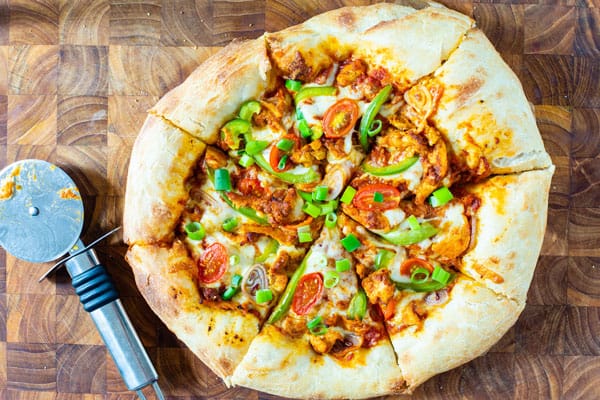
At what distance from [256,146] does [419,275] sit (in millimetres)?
1266

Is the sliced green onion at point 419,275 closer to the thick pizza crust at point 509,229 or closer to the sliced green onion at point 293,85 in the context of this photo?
the thick pizza crust at point 509,229

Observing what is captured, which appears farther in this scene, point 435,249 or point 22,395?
point 22,395

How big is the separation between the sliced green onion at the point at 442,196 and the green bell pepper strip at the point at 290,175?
0.74 m

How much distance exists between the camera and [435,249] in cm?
380

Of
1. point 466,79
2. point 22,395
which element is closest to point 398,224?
point 466,79

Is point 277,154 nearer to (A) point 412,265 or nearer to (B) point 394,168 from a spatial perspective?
(B) point 394,168

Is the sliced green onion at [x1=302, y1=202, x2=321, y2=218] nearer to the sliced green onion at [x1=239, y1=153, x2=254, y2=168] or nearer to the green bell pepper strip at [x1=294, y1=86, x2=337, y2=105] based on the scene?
the sliced green onion at [x1=239, y1=153, x2=254, y2=168]

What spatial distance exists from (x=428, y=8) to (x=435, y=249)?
1.47 meters

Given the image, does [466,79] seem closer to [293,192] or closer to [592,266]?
[293,192]

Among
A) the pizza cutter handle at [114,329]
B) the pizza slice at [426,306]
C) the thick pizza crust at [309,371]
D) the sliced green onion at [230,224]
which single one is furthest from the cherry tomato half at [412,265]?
the pizza cutter handle at [114,329]

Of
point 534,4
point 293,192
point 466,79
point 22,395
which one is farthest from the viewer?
point 22,395

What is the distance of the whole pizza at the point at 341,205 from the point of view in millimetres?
3744

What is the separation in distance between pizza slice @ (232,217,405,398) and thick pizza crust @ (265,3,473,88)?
1.01 metres

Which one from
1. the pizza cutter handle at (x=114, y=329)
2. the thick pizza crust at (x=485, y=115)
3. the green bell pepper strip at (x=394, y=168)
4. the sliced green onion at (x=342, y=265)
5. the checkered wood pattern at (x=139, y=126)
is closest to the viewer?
the thick pizza crust at (x=485, y=115)
